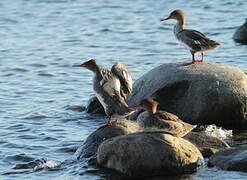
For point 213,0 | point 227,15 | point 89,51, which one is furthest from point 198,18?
point 89,51

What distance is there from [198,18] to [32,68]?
7.16 m

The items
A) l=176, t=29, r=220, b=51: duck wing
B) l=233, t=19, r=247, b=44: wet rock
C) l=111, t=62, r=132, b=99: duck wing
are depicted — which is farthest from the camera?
l=233, t=19, r=247, b=44: wet rock

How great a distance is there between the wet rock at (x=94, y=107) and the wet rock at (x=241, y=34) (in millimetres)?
6980

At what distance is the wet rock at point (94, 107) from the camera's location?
12469 mm

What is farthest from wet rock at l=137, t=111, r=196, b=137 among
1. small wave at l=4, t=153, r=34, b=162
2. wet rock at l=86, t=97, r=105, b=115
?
wet rock at l=86, t=97, r=105, b=115

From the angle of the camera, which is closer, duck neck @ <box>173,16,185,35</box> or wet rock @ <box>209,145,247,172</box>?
wet rock @ <box>209,145,247,172</box>

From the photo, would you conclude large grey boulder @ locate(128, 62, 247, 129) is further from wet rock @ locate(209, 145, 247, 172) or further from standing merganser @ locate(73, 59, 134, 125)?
wet rock @ locate(209, 145, 247, 172)

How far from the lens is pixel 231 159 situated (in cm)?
877

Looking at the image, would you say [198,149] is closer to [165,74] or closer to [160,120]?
[160,120]

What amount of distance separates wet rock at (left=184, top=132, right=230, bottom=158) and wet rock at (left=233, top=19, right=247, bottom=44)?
8.89 metres

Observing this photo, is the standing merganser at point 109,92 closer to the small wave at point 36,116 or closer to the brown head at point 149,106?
the brown head at point 149,106

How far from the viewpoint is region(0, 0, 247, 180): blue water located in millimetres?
10320

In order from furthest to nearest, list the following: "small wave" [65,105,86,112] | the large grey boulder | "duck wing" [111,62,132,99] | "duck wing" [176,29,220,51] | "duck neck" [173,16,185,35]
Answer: "small wave" [65,105,86,112], "duck neck" [173,16,185,35], "duck wing" [176,29,220,51], the large grey boulder, "duck wing" [111,62,132,99]

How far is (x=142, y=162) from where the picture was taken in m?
8.55
